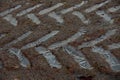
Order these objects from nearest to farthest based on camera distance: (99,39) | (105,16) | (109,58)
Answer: (109,58), (99,39), (105,16)

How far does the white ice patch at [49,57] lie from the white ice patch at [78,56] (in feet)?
0.58

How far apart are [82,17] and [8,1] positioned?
1.28 meters

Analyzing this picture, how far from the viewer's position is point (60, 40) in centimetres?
388

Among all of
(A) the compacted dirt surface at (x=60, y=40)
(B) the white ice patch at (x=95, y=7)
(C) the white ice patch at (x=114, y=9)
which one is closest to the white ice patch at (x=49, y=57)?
(A) the compacted dirt surface at (x=60, y=40)

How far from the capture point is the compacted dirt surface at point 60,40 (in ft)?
10.9

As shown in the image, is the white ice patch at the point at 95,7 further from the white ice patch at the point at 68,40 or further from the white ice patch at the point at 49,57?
the white ice patch at the point at 49,57

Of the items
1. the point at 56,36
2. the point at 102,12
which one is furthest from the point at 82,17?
the point at 56,36

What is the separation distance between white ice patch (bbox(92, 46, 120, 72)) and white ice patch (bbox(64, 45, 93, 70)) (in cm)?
16

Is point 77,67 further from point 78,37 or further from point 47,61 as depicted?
point 78,37

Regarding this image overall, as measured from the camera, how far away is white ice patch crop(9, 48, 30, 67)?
348cm

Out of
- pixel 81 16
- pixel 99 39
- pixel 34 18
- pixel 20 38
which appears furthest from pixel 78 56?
pixel 34 18

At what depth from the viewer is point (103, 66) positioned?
3.33m

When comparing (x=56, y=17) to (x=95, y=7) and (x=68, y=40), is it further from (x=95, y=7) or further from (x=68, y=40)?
(x=68, y=40)

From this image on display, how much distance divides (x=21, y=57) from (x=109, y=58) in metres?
0.89
